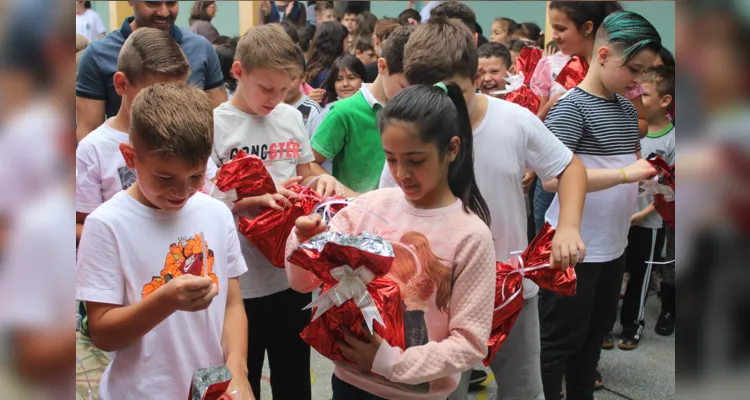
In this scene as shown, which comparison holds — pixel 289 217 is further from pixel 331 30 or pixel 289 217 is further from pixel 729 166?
pixel 331 30

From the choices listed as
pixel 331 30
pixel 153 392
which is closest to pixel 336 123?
pixel 153 392

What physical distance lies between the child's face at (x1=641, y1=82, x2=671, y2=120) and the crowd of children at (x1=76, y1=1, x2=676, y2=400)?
1.67ft

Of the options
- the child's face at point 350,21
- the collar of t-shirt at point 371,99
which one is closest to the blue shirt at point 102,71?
the collar of t-shirt at point 371,99

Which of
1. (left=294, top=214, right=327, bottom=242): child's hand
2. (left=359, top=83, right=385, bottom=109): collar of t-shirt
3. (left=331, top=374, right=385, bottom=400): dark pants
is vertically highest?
(left=359, top=83, right=385, bottom=109): collar of t-shirt

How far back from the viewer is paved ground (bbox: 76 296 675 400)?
3268mm

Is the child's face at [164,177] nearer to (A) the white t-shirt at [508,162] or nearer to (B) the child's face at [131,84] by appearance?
(B) the child's face at [131,84]

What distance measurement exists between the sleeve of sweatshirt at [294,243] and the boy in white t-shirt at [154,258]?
184 millimetres

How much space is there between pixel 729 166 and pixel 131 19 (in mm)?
3263

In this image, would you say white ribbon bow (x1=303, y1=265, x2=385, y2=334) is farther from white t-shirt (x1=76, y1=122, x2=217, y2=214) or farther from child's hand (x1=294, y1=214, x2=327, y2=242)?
white t-shirt (x1=76, y1=122, x2=217, y2=214)

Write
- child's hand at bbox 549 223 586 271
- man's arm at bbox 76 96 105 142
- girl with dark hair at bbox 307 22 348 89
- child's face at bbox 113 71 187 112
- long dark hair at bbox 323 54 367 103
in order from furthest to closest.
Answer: girl with dark hair at bbox 307 22 348 89
long dark hair at bbox 323 54 367 103
man's arm at bbox 76 96 105 142
child's face at bbox 113 71 187 112
child's hand at bbox 549 223 586 271

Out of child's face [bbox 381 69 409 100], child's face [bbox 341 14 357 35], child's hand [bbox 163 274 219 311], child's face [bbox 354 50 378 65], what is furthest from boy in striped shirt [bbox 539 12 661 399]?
child's face [bbox 341 14 357 35]

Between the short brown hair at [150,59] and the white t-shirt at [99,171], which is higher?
the short brown hair at [150,59]

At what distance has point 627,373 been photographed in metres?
3.60

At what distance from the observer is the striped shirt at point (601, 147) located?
7.97ft
